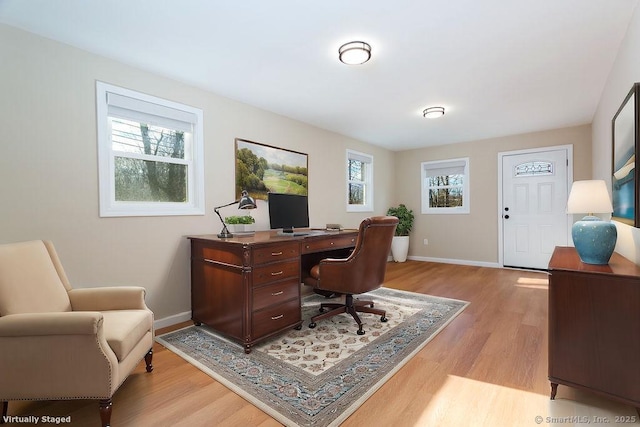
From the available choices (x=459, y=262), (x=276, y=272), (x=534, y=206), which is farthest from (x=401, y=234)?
(x=276, y=272)

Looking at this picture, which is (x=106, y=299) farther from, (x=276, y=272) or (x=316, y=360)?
(x=316, y=360)

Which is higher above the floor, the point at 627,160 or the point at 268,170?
the point at 268,170

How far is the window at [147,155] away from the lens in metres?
2.44

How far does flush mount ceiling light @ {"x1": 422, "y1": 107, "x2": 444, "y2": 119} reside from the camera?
145 inches

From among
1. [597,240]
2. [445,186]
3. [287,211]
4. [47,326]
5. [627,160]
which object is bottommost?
[47,326]

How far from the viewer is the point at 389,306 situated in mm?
3324

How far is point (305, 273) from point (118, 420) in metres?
1.80

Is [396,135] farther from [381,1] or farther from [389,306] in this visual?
[381,1]

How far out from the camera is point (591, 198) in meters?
2.08

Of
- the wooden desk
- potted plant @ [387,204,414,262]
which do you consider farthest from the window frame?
the wooden desk

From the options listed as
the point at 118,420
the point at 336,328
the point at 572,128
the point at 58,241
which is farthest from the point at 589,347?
the point at 572,128

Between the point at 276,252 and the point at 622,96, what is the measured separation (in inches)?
118

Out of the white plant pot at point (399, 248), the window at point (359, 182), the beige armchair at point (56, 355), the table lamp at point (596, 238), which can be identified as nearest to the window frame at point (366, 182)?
the window at point (359, 182)

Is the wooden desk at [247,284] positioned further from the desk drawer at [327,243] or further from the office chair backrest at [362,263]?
the office chair backrest at [362,263]
